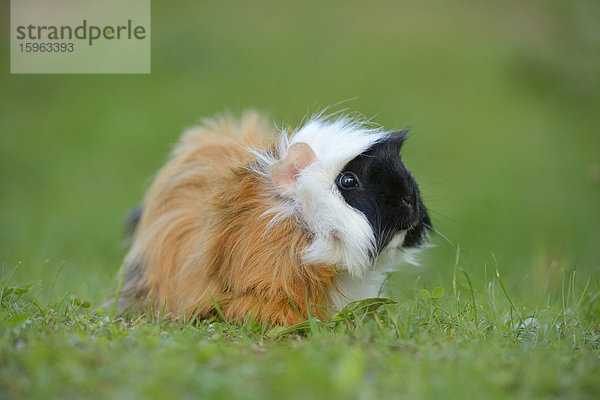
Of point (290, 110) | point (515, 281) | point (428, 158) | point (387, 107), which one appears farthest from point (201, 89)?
point (515, 281)

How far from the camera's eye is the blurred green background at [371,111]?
5.89m

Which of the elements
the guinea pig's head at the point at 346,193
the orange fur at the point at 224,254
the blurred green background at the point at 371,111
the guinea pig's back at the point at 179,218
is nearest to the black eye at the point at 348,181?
the guinea pig's head at the point at 346,193

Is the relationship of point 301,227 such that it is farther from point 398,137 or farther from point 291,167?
point 398,137

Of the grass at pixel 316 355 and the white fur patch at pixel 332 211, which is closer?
the grass at pixel 316 355

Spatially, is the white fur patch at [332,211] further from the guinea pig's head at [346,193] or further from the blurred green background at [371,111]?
the blurred green background at [371,111]

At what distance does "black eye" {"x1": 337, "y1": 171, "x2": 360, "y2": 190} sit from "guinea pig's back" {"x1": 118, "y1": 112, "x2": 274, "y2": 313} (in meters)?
0.54

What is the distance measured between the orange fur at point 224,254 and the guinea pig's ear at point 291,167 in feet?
0.24

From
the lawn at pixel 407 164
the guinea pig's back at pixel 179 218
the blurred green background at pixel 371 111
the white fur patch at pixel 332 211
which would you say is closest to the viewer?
the lawn at pixel 407 164

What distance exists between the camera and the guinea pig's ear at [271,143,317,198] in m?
2.80

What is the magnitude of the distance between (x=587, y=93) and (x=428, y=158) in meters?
2.67

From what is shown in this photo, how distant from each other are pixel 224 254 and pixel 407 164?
15.8ft

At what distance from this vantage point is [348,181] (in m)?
2.77

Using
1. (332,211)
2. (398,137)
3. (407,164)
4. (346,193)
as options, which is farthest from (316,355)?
(407,164)

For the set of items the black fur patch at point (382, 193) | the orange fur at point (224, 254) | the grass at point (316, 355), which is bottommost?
the grass at point (316, 355)
